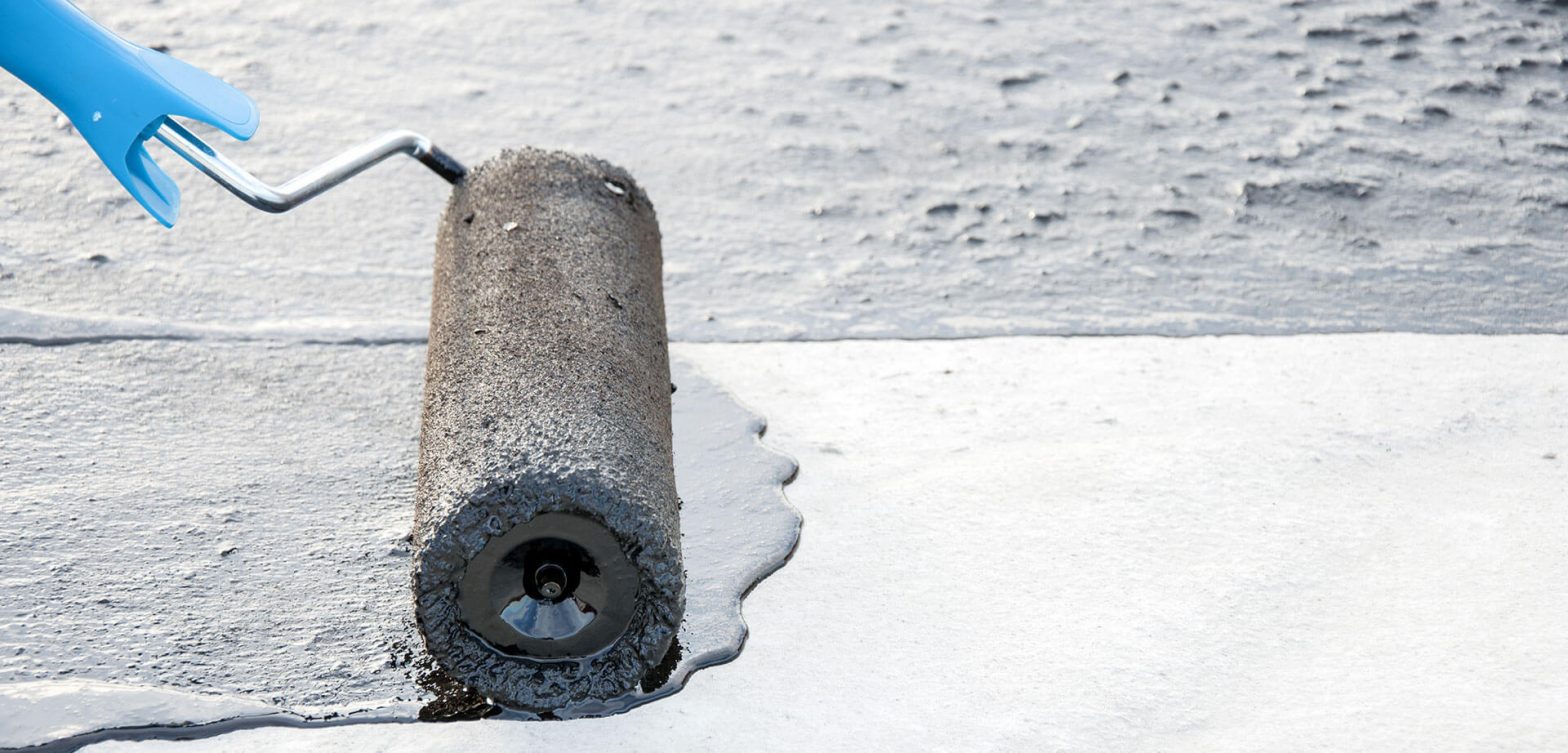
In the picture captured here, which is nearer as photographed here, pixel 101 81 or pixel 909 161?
pixel 101 81

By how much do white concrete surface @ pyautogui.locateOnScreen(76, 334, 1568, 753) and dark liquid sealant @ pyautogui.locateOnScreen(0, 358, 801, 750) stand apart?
0.11 feet

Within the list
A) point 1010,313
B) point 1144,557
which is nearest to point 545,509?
point 1144,557

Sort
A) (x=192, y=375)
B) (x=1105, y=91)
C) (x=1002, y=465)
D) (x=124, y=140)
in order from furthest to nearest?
1. (x=1105, y=91)
2. (x=192, y=375)
3. (x=1002, y=465)
4. (x=124, y=140)

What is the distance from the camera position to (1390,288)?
13.5 ft

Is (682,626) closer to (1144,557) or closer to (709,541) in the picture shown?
(709,541)

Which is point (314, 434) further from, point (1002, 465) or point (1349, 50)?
point (1349, 50)

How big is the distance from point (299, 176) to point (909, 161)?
7.29 feet

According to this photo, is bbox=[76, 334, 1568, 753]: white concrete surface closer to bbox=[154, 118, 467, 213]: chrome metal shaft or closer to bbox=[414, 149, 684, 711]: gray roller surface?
bbox=[414, 149, 684, 711]: gray roller surface

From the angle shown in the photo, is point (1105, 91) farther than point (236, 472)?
Yes

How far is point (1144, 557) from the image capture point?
2.87m

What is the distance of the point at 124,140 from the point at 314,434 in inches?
33.7

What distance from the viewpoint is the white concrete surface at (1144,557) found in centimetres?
242

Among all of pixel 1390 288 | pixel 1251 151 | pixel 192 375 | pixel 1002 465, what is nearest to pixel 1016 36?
pixel 1251 151

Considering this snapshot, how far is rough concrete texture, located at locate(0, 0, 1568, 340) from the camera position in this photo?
398 centimetres
